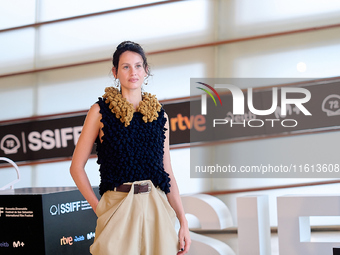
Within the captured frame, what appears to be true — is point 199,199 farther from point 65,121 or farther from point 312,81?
point 65,121

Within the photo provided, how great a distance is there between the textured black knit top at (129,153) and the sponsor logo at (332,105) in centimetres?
375

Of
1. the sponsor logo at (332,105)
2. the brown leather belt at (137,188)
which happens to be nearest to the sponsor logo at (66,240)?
the brown leather belt at (137,188)

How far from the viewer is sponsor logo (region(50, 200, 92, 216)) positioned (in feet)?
7.42

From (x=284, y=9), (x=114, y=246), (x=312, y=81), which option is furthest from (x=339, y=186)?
(x=114, y=246)

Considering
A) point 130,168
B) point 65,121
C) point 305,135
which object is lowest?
point 130,168

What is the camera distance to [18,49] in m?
5.77

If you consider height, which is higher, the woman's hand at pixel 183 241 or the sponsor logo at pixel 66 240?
the woman's hand at pixel 183 241

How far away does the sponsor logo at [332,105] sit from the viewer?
15.6ft

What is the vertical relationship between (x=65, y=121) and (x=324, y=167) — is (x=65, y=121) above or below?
above

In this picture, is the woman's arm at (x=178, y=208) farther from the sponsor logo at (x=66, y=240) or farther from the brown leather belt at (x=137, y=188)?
the sponsor logo at (x=66, y=240)

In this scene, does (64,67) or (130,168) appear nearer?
(130,168)

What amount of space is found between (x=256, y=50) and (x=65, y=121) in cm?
267

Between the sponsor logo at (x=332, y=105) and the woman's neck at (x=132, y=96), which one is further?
the sponsor logo at (x=332, y=105)

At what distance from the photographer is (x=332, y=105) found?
4.78 meters
